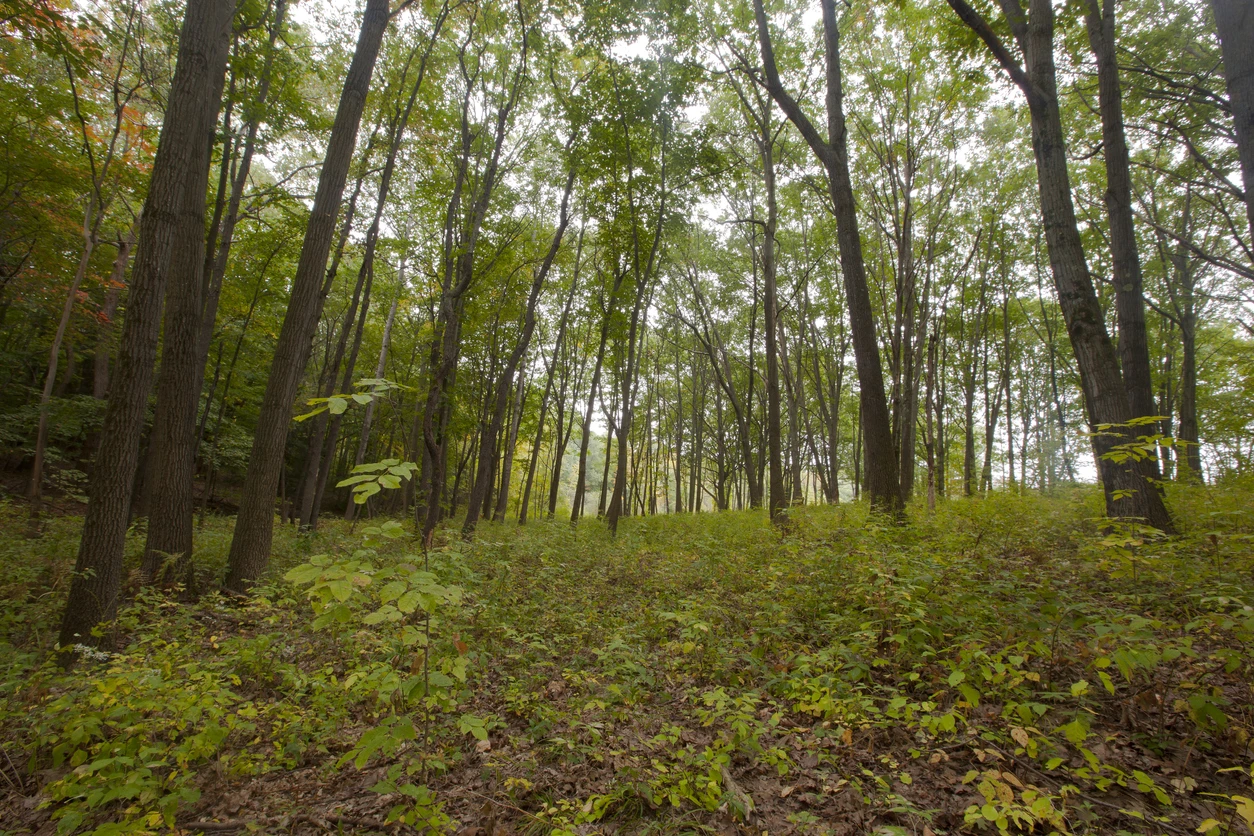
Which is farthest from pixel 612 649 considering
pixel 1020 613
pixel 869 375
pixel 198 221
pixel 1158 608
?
pixel 198 221

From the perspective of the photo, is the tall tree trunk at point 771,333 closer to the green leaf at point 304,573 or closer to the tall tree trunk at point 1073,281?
the tall tree trunk at point 1073,281

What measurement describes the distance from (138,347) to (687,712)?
19.3ft

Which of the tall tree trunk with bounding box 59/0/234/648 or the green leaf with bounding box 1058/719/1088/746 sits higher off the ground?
the tall tree trunk with bounding box 59/0/234/648

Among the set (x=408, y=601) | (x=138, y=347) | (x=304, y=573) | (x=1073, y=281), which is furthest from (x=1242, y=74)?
(x=138, y=347)

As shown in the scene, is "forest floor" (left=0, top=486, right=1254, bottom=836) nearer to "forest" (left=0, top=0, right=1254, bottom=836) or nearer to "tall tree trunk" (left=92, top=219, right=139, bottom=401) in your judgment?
"forest" (left=0, top=0, right=1254, bottom=836)

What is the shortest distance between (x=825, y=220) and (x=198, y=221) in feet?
52.6

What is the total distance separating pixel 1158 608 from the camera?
398cm

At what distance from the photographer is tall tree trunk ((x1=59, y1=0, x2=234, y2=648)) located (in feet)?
14.4

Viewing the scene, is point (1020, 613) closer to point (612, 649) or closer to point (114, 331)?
point (612, 649)

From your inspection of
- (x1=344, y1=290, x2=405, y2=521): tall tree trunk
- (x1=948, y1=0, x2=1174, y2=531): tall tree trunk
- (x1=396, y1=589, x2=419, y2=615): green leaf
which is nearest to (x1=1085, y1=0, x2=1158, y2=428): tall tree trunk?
(x1=948, y1=0, x2=1174, y2=531): tall tree trunk

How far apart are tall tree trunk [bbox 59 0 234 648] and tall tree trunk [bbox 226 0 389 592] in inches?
57.4

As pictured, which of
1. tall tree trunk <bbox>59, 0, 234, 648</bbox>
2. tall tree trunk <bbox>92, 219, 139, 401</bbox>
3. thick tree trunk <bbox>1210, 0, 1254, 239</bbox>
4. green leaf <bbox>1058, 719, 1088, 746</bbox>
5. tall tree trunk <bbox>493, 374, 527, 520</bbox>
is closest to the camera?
green leaf <bbox>1058, 719, 1088, 746</bbox>

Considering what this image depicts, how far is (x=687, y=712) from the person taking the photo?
3674 millimetres

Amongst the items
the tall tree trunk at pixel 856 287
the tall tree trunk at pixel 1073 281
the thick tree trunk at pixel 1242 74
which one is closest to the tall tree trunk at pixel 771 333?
→ the tall tree trunk at pixel 856 287
